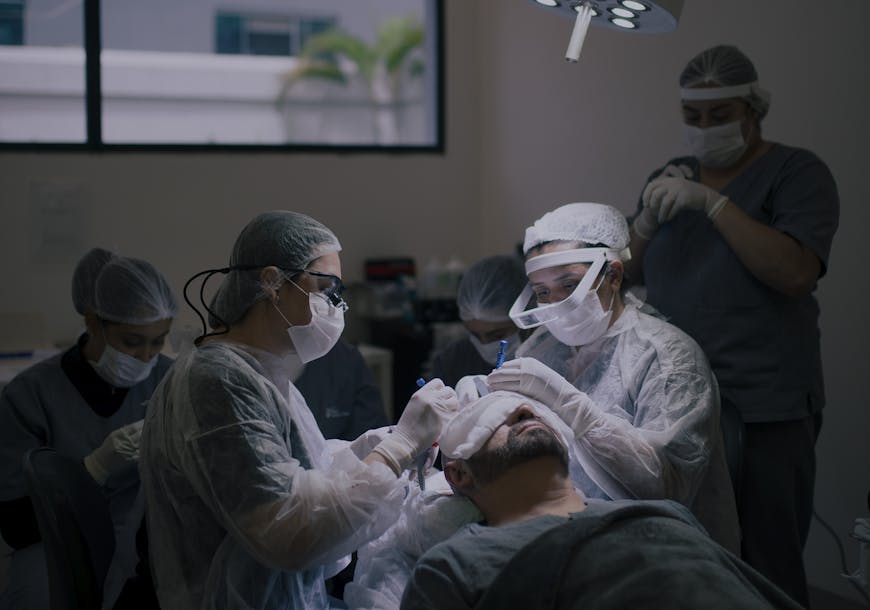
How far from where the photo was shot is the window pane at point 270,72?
3996 millimetres

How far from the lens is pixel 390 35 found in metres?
4.61

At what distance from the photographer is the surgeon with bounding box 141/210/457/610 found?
1492mm

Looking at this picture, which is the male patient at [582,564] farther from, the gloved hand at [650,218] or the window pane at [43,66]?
the window pane at [43,66]

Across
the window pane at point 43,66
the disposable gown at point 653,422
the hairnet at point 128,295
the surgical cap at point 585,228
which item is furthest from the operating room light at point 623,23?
the window pane at point 43,66

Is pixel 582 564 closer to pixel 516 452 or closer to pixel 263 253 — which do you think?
pixel 516 452

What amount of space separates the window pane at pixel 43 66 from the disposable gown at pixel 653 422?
8.60 feet

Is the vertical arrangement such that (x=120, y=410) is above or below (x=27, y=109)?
below

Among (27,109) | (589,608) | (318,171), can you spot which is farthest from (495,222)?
(589,608)

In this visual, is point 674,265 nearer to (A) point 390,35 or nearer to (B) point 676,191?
(B) point 676,191

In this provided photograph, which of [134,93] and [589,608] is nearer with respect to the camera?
[589,608]

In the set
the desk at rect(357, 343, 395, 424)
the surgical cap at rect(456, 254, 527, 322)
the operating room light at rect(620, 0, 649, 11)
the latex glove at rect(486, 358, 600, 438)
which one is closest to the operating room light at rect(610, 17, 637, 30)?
the operating room light at rect(620, 0, 649, 11)

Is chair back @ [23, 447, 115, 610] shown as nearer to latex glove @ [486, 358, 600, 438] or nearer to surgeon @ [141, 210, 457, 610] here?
surgeon @ [141, 210, 457, 610]

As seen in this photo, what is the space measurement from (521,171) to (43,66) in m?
2.11

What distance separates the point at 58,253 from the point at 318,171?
1.17 meters
